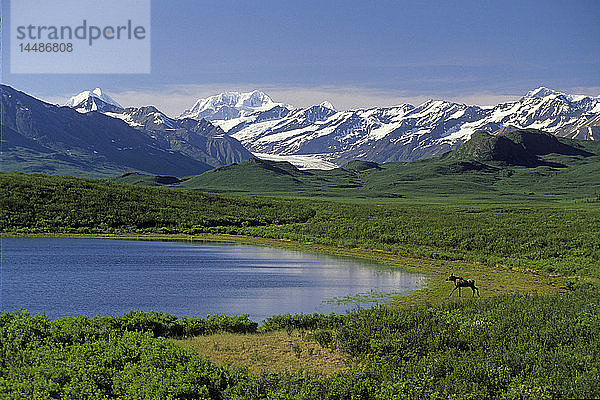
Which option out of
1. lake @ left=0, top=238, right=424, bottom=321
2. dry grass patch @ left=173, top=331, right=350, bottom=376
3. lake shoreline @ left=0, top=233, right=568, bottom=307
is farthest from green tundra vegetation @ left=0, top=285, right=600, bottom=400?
lake shoreline @ left=0, top=233, right=568, bottom=307

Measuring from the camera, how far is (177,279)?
130 ft

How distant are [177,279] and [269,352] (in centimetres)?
1937

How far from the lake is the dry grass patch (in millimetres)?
5033

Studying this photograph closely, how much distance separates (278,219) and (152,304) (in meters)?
69.5

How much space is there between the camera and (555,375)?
16641mm

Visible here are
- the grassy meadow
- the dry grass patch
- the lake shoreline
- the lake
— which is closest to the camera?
the grassy meadow

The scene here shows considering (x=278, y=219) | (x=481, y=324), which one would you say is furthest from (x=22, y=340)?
(x=278, y=219)

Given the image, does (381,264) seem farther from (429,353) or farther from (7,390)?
(7,390)

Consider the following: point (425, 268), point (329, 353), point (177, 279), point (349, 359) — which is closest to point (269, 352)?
point (329, 353)

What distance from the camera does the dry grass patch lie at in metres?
20.2

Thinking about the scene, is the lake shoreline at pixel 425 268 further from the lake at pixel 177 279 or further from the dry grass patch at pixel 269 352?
the dry grass patch at pixel 269 352

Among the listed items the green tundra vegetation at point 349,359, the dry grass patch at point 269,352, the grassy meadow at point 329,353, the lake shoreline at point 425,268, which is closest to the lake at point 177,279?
the lake shoreline at point 425,268

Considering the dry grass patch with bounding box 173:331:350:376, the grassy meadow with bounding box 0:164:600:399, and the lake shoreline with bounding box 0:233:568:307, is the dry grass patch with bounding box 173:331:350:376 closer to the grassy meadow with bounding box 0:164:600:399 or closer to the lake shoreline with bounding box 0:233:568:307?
the grassy meadow with bounding box 0:164:600:399

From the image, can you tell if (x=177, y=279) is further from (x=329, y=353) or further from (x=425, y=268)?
(x=425, y=268)
